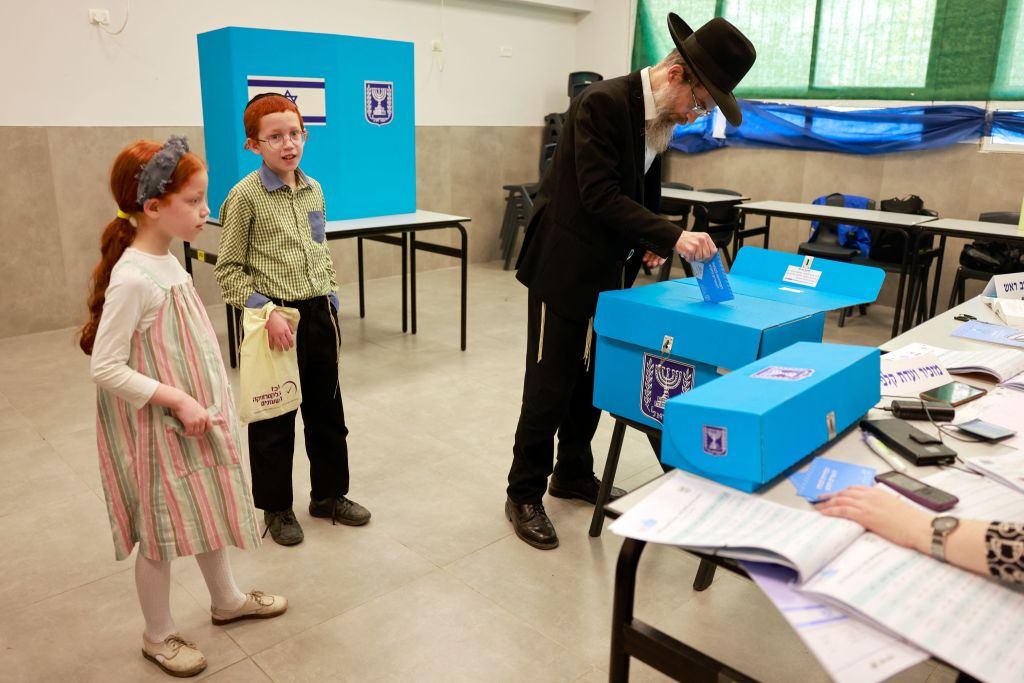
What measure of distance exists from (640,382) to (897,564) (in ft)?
3.53

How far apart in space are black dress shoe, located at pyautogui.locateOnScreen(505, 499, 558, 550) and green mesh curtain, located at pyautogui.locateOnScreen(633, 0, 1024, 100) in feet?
15.0

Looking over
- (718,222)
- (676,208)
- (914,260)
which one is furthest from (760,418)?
(676,208)

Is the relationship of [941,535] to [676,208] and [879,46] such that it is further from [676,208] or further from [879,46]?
[879,46]

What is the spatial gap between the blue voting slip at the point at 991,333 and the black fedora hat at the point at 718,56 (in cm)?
93

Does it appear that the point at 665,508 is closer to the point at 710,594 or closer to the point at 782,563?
the point at 782,563

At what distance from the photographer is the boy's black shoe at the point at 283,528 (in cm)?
236

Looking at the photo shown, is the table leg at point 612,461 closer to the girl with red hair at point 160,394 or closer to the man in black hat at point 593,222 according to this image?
the man in black hat at point 593,222

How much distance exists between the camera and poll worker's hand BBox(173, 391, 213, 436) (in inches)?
62.0

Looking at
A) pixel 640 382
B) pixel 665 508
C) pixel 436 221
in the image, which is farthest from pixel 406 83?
pixel 665 508

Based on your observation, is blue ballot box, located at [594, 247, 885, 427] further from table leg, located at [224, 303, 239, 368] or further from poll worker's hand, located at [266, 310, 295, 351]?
table leg, located at [224, 303, 239, 368]

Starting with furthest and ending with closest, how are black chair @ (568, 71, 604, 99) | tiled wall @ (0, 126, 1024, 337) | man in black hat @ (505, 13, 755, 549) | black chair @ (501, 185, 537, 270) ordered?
black chair @ (568, 71, 604, 99), black chair @ (501, 185, 537, 270), tiled wall @ (0, 126, 1024, 337), man in black hat @ (505, 13, 755, 549)

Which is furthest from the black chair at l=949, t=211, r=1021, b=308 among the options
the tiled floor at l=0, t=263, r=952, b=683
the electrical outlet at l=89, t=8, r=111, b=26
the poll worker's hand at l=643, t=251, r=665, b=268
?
the electrical outlet at l=89, t=8, r=111, b=26

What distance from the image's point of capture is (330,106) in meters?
4.02

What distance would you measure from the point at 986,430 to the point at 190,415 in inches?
60.7
